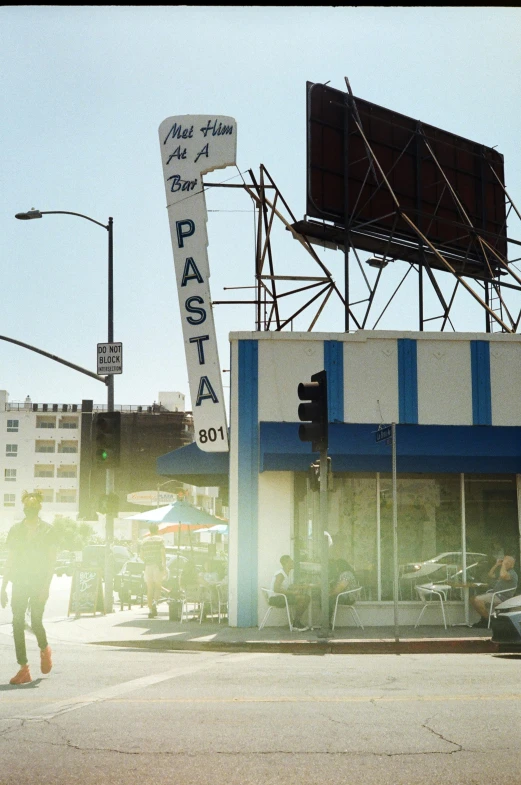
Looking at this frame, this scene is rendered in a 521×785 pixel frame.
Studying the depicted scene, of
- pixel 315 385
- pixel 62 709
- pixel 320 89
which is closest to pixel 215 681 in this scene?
pixel 62 709

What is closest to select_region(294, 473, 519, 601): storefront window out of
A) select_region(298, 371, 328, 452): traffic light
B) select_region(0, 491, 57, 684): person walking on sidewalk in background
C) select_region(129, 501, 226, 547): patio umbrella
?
select_region(298, 371, 328, 452): traffic light

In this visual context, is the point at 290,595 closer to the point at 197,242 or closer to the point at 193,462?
the point at 193,462

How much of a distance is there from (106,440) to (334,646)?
6.65m

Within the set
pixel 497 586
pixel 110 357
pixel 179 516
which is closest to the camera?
pixel 497 586

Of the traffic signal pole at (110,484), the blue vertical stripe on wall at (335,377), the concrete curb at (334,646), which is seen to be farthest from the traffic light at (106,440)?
the concrete curb at (334,646)

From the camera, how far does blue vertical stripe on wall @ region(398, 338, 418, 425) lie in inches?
691

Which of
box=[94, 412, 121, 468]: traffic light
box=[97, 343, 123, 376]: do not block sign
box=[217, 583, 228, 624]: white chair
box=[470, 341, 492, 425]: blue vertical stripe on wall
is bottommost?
box=[217, 583, 228, 624]: white chair

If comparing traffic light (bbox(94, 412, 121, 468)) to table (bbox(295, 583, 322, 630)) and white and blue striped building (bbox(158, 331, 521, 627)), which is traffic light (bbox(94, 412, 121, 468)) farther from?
table (bbox(295, 583, 322, 630))

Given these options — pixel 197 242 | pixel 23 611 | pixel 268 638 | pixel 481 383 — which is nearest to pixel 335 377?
pixel 481 383

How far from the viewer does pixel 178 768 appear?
580cm

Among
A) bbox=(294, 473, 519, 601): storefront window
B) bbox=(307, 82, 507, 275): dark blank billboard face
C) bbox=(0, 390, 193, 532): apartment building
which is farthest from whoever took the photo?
bbox=(0, 390, 193, 532): apartment building

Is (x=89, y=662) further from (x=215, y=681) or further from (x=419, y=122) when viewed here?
(x=419, y=122)

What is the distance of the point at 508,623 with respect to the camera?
12.1 meters

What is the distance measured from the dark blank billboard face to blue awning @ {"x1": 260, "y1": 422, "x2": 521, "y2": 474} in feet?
24.1
